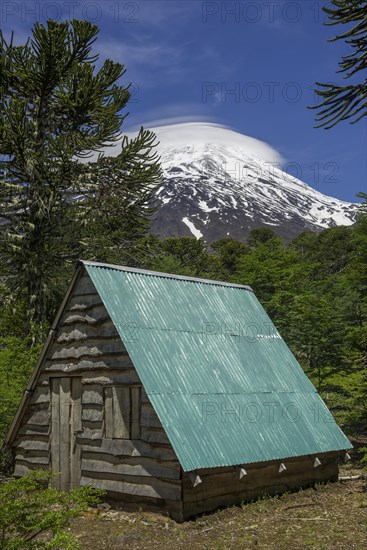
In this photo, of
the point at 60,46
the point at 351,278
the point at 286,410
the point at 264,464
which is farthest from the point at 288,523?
the point at 60,46

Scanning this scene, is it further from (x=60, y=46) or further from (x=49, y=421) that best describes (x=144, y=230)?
(x=49, y=421)

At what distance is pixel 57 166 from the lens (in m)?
25.8

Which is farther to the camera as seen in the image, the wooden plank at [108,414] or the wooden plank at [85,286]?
the wooden plank at [85,286]

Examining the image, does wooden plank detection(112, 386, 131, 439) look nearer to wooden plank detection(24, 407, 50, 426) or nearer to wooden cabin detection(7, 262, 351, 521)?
wooden cabin detection(7, 262, 351, 521)

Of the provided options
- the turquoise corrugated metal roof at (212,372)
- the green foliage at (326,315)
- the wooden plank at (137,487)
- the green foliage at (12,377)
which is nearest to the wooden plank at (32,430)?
A: the green foliage at (12,377)

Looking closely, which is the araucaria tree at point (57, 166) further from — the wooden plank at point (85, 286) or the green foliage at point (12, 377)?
the wooden plank at point (85, 286)

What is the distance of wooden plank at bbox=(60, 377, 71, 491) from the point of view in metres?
14.1

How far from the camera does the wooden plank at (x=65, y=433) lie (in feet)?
46.3

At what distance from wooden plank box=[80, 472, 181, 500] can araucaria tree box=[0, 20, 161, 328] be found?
13017 millimetres

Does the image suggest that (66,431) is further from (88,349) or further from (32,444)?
(88,349)

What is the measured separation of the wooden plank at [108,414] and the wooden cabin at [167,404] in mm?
23

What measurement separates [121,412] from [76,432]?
1.63m

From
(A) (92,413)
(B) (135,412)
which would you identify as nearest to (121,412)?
(B) (135,412)

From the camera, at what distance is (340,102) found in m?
10.5
